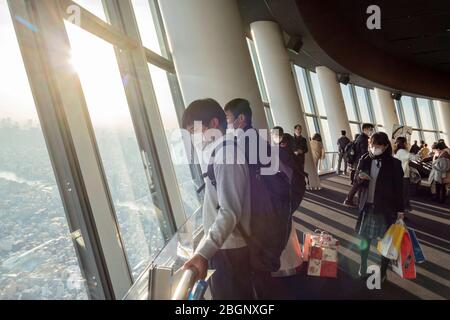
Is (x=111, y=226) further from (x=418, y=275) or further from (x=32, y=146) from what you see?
(x=418, y=275)

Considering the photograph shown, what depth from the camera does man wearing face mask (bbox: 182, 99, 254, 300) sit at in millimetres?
1443

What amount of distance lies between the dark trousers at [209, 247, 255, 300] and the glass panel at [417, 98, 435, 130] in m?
21.6

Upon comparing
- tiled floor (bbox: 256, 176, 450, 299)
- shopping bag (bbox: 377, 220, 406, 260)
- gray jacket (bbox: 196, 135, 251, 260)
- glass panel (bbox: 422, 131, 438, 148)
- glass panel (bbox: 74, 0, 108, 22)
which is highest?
glass panel (bbox: 74, 0, 108, 22)

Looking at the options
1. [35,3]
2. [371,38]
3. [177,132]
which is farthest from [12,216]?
[371,38]

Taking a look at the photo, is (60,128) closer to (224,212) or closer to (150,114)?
(224,212)

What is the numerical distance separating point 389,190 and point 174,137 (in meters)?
2.33

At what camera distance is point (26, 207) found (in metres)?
1.83

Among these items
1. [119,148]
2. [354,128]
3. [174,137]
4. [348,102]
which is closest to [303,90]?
[354,128]

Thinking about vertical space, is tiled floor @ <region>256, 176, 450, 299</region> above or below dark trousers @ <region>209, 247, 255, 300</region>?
below

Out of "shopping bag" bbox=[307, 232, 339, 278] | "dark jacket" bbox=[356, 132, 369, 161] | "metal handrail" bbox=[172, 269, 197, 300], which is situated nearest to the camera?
"metal handrail" bbox=[172, 269, 197, 300]

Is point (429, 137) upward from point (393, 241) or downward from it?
downward

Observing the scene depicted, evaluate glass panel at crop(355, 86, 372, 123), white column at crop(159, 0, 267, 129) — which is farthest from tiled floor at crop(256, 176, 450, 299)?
glass panel at crop(355, 86, 372, 123)

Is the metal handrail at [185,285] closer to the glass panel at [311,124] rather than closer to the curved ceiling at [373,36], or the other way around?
the curved ceiling at [373,36]

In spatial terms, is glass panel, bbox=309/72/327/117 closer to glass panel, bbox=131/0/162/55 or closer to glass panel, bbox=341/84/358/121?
glass panel, bbox=341/84/358/121
